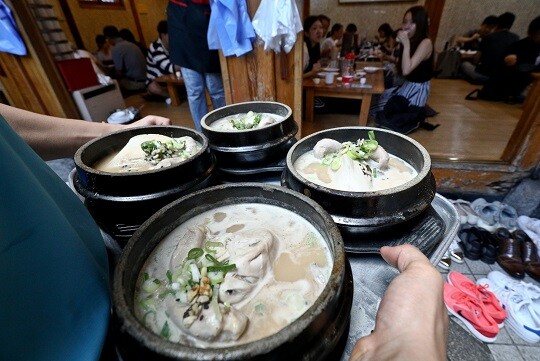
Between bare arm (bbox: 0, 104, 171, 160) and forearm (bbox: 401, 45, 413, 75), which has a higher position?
bare arm (bbox: 0, 104, 171, 160)

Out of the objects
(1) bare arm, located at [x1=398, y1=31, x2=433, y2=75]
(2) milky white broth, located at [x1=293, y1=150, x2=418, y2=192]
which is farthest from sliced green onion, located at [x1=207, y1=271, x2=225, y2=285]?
(1) bare arm, located at [x1=398, y1=31, x2=433, y2=75]

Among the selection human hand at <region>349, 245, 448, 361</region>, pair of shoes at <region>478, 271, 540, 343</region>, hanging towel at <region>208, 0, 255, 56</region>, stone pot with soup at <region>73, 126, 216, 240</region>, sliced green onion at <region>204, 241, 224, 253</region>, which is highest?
hanging towel at <region>208, 0, 255, 56</region>

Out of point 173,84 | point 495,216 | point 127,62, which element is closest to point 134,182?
point 495,216

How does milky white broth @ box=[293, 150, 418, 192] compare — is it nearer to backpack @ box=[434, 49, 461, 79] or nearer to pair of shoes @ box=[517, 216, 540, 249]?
pair of shoes @ box=[517, 216, 540, 249]

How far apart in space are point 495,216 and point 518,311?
4.79 ft

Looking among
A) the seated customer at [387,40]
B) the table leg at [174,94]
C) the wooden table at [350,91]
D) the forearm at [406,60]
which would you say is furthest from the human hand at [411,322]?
the seated customer at [387,40]

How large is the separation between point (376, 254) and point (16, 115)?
205 centimetres

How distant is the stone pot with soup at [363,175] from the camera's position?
1.17 metres

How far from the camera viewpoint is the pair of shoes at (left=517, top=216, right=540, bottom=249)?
3133 millimetres

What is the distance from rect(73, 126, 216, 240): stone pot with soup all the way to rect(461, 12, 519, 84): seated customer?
9.24 m

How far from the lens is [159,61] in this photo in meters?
8.20

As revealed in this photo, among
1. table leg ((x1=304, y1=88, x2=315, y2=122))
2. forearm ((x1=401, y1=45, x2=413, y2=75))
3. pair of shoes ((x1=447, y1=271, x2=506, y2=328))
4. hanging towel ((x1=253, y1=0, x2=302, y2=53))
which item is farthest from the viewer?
table leg ((x1=304, y1=88, x2=315, y2=122))

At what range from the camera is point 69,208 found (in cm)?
94

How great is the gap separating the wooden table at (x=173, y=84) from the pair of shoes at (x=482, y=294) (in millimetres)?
7414
